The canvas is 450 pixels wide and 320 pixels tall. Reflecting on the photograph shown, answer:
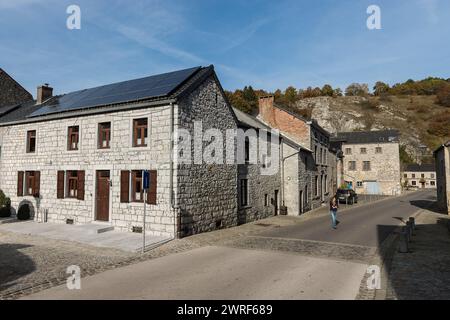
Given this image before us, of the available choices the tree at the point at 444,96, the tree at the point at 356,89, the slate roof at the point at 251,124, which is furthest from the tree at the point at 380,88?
the slate roof at the point at 251,124

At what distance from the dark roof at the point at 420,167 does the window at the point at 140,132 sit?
79947mm

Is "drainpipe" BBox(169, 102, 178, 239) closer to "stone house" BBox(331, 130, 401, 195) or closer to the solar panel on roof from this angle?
the solar panel on roof

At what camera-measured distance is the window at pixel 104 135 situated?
14.8 metres

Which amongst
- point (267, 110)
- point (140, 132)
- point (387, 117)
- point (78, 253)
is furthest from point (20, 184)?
point (387, 117)

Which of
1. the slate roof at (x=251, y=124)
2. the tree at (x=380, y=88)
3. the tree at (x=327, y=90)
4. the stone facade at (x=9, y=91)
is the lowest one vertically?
the slate roof at (x=251, y=124)

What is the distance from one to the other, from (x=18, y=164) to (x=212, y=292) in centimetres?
1686

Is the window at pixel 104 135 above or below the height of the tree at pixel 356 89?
below

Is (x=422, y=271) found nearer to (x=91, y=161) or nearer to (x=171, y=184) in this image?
(x=171, y=184)

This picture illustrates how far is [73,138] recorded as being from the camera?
16062 millimetres

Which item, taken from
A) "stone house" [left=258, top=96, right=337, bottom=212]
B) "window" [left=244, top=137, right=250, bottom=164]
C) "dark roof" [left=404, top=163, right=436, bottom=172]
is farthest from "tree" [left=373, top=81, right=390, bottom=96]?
"window" [left=244, top=137, right=250, bottom=164]

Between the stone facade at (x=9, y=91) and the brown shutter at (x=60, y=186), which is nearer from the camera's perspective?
the brown shutter at (x=60, y=186)

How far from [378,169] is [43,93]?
144 feet

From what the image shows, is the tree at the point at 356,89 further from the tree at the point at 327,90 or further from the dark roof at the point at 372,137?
the dark roof at the point at 372,137

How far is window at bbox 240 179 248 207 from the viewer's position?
18.3 meters
